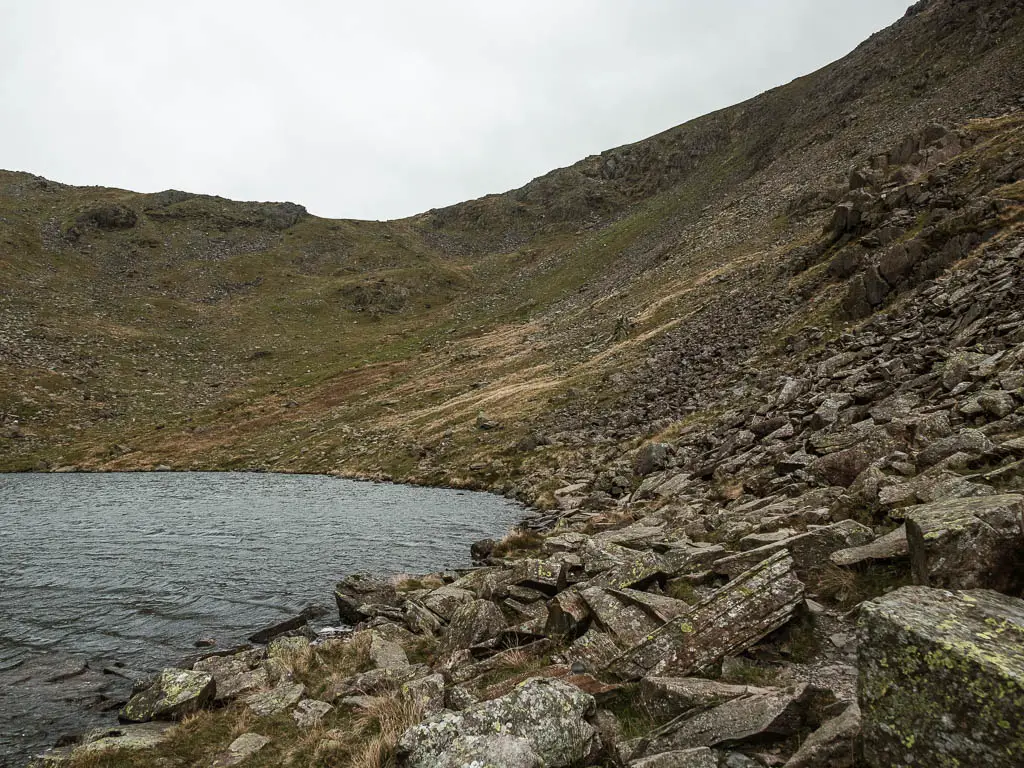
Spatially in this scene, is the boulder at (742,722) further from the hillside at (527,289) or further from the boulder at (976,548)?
the hillside at (527,289)

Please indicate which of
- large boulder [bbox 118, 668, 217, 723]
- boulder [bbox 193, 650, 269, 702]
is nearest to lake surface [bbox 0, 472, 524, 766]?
large boulder [bbox 118, 668, 217, 723]

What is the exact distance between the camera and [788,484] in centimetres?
1712

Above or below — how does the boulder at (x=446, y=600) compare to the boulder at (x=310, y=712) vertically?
below

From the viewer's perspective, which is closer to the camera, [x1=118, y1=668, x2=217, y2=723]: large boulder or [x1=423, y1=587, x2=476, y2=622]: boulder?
[x1=118, y1=668, x2=217, y2=723]: large boulder

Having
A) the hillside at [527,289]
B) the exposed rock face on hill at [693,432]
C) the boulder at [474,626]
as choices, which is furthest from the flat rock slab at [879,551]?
the hillside at [527,289]

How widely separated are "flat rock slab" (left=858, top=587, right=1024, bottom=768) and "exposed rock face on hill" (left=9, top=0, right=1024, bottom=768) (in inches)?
0.9

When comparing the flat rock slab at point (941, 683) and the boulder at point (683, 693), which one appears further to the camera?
the boulder at point (683, 693)

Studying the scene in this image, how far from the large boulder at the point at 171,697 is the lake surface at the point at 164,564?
0.70 m

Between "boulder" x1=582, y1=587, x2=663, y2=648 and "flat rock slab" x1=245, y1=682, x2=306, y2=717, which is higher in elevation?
"boulder" x1=582, y1=587, x2=663, y2=648

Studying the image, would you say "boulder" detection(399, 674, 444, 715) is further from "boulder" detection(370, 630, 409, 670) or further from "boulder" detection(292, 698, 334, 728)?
"boulder" detection(370, 630, 409, 670)

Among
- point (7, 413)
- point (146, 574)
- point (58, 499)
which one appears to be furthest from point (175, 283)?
point (146, 574)

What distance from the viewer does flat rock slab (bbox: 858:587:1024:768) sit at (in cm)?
413

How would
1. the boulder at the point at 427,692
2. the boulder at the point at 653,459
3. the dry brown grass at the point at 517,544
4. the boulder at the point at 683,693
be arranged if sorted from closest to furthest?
the boulder at the point at 683,693
the boulder at the point at 427,692
the dry brown grass at the point at 517,544
the boulder at the point at 653,459

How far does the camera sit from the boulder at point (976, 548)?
253 inches
